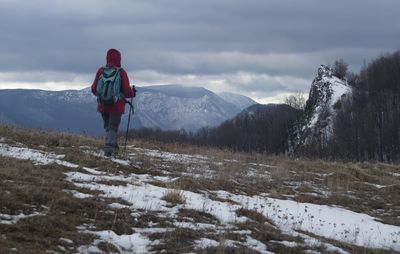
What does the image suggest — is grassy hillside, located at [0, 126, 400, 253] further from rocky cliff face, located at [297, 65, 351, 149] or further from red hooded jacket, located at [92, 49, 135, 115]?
rocky cliff face, located at [297, 65, 351, 149]

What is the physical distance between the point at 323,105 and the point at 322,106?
1.13 feet

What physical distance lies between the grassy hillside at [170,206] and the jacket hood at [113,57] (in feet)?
7.45

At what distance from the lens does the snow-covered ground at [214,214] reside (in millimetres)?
6980

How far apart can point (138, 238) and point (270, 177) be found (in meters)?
7.94

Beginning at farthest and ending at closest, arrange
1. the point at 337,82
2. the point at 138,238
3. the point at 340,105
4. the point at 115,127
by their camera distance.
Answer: the point at 337,82 < the point at 340,105 < the point at 115,127 < the point at 138,238

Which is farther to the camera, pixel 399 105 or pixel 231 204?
pixel 399 105

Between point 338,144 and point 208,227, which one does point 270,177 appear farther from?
point 338,144

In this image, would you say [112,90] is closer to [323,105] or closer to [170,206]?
[170,206]

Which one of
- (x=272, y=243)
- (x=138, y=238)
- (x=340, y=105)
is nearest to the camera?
(x=138, y=238)

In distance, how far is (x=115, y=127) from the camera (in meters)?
13.1

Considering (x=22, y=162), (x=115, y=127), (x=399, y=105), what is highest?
(x=399, y=105)

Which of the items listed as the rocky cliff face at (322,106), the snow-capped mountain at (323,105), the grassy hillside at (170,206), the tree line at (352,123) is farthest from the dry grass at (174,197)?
the snow-capped mountain at (323,105)

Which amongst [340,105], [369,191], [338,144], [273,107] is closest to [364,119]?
[338,144]

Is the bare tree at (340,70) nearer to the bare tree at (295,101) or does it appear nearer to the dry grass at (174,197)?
the bare tree at (295,101)
